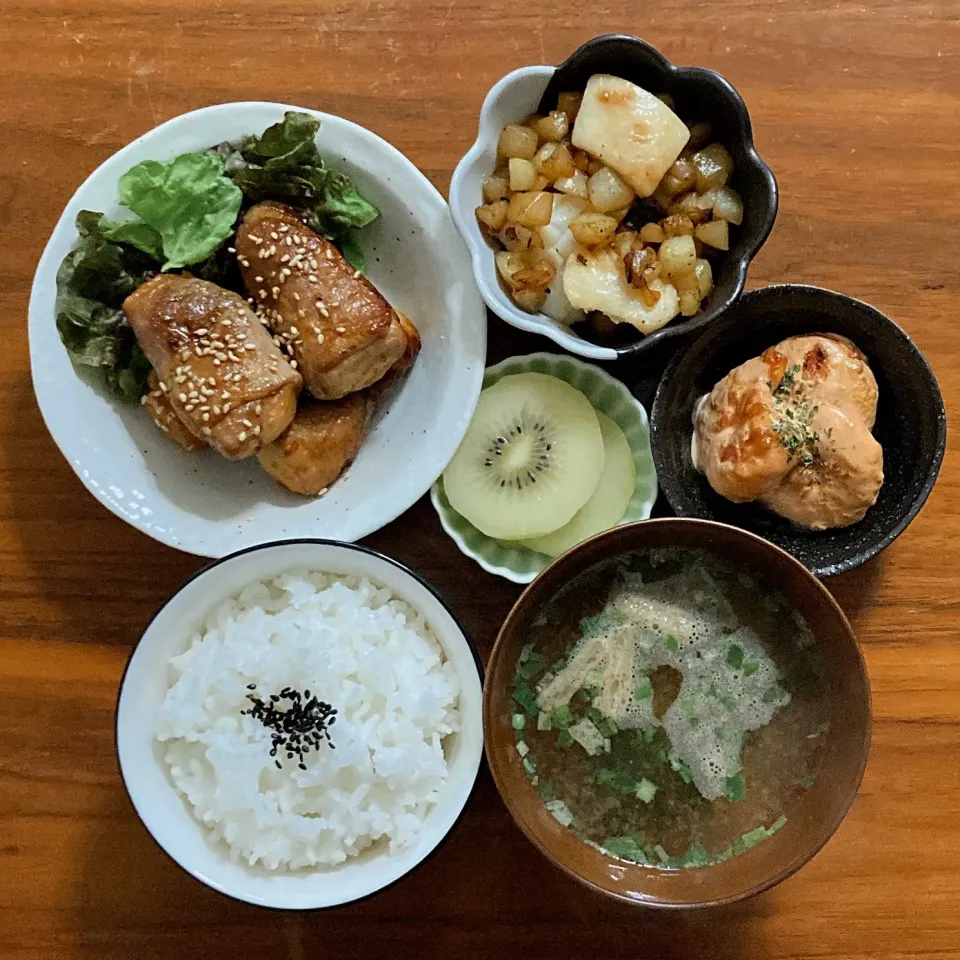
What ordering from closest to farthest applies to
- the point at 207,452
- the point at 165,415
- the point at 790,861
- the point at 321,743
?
the point at 790,861 < the point at 321,743 < the point at 165,415 < the point at 207,452

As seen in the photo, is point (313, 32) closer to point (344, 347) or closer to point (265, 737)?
point (344, 347)

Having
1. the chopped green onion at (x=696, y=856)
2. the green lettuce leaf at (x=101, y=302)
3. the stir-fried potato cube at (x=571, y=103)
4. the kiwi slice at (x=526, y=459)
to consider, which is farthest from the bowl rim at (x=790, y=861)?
the green lettuce leaf at (x=101, y=302)

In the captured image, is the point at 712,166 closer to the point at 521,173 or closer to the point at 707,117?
the point at 707,117

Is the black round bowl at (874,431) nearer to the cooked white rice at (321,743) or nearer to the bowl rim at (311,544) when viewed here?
the bowl rim at (311,544)

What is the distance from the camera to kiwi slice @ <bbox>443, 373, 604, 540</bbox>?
5.74 ft

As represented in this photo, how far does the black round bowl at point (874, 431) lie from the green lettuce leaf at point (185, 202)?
0.87 m

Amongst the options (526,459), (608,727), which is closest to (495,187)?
(526,459)

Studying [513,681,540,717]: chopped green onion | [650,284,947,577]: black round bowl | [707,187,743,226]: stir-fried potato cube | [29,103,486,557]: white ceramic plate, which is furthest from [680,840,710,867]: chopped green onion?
[707,187,743,226]: stir-fried potato cube

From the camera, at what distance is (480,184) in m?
1.67

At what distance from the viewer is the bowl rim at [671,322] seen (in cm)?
157

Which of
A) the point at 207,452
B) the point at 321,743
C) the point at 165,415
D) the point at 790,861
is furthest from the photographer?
the point at 207,452

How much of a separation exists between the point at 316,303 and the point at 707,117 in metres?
0.78

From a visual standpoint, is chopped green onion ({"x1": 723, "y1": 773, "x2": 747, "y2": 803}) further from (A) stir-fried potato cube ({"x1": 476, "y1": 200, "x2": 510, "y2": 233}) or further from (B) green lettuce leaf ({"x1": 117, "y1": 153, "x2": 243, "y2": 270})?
(B) green lettuce leaf ({"x1": 117, "y1": 153, "x2": 243, "y2": 270})

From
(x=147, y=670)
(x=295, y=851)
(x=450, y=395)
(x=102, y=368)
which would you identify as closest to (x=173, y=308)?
(x=102, y=368)
